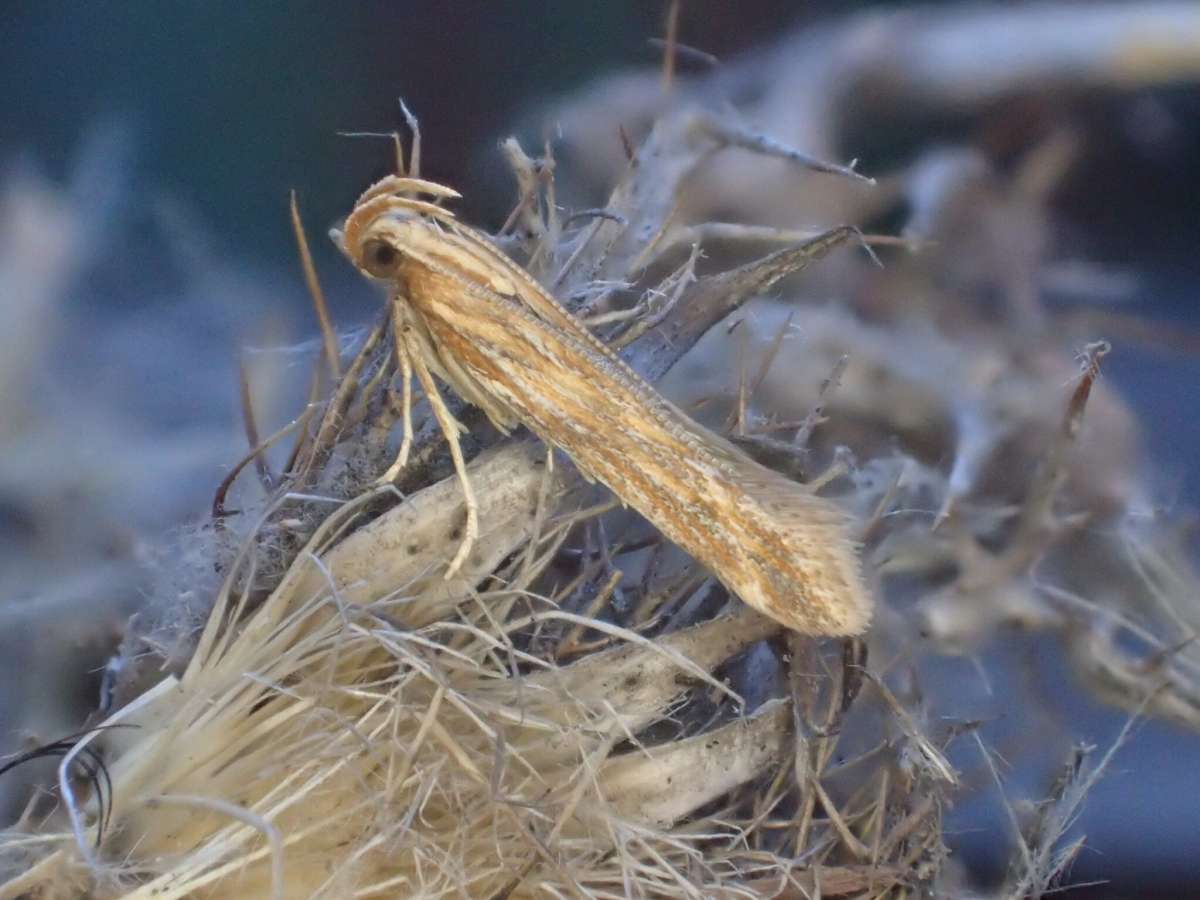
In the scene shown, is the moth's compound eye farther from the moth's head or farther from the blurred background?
the blurred background

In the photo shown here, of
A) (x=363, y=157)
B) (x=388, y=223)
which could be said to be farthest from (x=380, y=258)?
(x=363, y=157)

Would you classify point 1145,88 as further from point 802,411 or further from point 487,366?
point 487,366

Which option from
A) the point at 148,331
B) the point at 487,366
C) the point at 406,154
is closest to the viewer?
the point at 487,366

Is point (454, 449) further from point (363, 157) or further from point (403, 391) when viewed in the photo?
point (363, 157)

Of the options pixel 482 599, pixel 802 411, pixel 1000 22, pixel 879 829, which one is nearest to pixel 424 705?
pixel 482 599

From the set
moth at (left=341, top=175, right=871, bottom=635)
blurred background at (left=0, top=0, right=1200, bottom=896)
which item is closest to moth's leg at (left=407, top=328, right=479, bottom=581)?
moth at (left=341, top=175, right=871, bottom=635)

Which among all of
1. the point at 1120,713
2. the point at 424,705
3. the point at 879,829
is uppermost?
the point at 424,705

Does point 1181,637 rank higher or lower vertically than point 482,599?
lower
